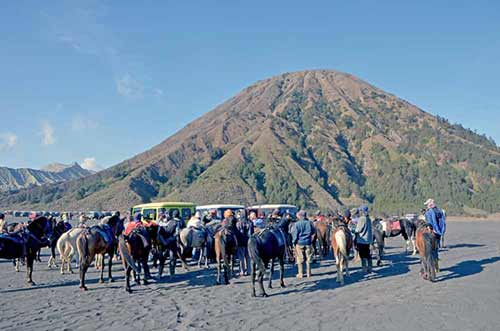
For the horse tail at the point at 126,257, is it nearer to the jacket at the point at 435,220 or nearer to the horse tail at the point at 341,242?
the horse tail at the point at 341,242

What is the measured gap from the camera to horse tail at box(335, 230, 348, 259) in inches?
507

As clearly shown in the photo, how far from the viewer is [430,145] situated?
99.6 m

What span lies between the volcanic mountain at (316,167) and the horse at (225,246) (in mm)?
55621

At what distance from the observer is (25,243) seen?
13570mm

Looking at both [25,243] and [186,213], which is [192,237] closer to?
[25,243]

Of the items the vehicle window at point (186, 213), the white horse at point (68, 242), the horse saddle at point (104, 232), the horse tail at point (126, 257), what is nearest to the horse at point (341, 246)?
the horse tail at point (126, 257)

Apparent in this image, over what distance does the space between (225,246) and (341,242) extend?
10.8 ft

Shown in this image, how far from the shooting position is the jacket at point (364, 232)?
13977 millimetres

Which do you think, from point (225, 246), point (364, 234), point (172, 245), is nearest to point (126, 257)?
point (225, 246)

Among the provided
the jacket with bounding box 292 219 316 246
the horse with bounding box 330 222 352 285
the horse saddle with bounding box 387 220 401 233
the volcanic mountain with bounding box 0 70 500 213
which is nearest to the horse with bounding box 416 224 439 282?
the horse with bounding box 330 222 352 285

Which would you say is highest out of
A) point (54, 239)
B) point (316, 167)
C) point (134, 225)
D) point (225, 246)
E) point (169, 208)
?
point (316, 167)

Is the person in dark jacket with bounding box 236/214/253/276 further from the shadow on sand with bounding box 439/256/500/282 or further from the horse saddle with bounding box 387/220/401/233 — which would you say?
the horse saddle with bounding box 387/220/401/233

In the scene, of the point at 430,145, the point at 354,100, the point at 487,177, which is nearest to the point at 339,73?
the point at 354,100

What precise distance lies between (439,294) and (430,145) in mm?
95538
